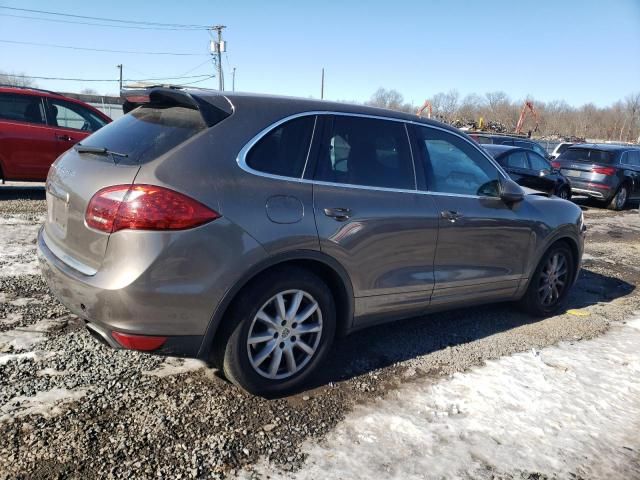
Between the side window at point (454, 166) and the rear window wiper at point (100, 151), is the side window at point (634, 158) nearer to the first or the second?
the side window at point (454, 166)

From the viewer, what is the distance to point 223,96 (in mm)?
3207

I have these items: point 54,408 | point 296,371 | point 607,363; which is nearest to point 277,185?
point 296,371

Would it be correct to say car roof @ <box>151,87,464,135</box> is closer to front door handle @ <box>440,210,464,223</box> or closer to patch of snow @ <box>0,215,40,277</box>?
front door handle @ <box>440,210,464,223</box>

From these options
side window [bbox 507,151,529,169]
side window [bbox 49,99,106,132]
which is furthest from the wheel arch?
side window [bbox 507,151,529,169]

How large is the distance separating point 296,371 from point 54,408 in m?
1.37

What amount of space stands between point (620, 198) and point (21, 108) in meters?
14.6

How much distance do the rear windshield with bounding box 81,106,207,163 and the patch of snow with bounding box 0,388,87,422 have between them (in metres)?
1.39

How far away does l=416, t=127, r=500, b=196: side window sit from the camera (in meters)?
4.05

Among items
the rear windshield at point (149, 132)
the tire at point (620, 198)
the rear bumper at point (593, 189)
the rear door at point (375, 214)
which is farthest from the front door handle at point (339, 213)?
the tire at point (620, 198)

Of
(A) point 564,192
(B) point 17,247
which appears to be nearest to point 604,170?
(A) point 564,192

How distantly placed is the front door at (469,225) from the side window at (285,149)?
1048 mm

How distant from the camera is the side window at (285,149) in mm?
3107

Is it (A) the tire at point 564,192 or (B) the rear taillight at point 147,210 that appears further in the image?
(A) the tire at point 564,192

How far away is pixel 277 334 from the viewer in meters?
3.21
